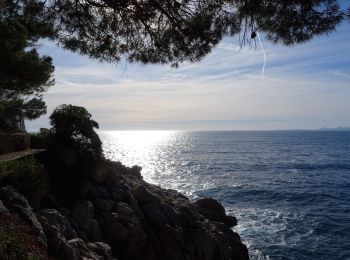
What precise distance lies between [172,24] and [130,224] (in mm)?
10787

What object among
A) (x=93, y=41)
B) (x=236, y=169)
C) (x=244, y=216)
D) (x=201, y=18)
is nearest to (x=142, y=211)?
(x=93, y=41)

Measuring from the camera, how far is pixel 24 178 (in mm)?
16188

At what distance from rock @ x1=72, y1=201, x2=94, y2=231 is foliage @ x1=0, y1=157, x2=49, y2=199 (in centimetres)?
186

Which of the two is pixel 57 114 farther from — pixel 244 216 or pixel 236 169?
pixel 236 169

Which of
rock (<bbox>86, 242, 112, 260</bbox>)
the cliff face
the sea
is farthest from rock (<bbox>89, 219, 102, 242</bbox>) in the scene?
the sea

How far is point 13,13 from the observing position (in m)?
14.8

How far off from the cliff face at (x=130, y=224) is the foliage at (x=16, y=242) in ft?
6.96

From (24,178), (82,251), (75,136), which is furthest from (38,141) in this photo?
(82,251)

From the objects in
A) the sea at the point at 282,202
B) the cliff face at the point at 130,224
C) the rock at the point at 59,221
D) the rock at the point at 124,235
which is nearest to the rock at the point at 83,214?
the cliff face at the point at 130,224

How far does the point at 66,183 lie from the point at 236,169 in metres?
54.7

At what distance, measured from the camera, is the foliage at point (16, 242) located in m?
9.51

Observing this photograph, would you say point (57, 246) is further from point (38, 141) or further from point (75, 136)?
point (38, 141)

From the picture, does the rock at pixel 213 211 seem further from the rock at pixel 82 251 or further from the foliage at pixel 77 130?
the rock at pixel 82 251

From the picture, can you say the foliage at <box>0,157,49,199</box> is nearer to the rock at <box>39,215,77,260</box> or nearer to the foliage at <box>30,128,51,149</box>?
the rock at <box>39,215,77,260</box>
